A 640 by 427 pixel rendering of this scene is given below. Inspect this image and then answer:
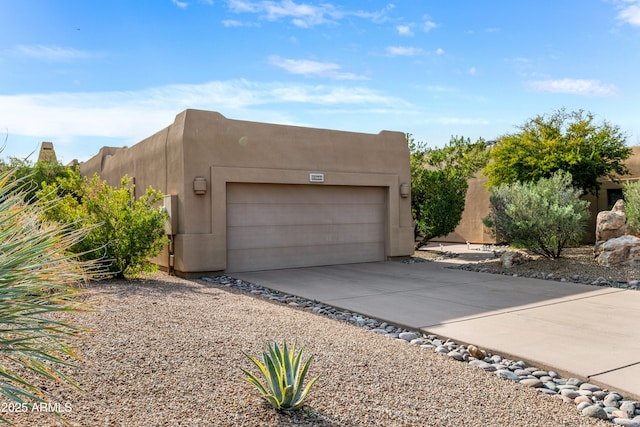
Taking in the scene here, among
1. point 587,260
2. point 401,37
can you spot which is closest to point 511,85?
point 401,37

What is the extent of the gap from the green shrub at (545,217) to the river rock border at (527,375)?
639 centimetres

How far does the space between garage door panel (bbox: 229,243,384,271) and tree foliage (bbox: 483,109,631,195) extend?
20.0 ft

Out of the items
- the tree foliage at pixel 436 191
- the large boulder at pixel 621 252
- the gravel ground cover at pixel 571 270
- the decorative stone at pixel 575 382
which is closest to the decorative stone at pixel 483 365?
the decorative stone at pixel 575 382

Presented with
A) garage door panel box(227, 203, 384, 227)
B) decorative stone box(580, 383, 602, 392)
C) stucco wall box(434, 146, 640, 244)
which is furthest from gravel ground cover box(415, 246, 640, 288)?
decorative stone box(580, 383, 602, 392)

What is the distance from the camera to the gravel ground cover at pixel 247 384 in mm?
3209

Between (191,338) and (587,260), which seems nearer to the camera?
(191,338)

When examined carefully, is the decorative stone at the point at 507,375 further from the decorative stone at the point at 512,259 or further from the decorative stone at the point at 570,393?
the decorative stone at the point at 512,259

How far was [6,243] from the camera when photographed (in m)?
2.60

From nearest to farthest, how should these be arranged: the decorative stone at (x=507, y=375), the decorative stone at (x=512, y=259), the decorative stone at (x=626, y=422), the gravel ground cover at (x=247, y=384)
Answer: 1. the gravel ground cover at (x=247, y=384)
2. the decorative stone at (x=626, y=422)
3. the decorative stone at (x=507, y=375)
4. the decorative stone at (x=512, y=259)

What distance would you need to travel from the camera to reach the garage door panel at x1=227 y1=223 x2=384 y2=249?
1146cm

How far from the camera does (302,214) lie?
12305 millimetres

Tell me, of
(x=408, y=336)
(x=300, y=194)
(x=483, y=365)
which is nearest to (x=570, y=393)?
(x=483, y=365)

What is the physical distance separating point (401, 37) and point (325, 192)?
4.09 metres

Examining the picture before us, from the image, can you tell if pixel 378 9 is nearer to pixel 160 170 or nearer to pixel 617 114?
pixel 160 170
